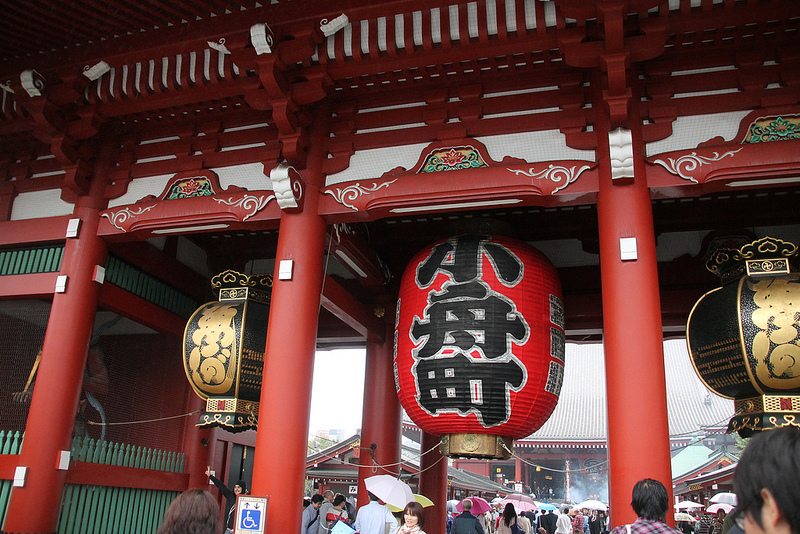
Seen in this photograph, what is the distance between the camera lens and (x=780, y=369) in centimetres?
482

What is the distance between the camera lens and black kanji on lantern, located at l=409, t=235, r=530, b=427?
5.16 metres

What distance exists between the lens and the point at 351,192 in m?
5.63

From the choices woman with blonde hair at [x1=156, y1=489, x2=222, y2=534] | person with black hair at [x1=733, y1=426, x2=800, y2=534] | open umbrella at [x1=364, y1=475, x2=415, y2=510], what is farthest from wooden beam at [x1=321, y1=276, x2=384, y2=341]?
person with black hair at [x1=733, y1=426, x2=800, y2=534]

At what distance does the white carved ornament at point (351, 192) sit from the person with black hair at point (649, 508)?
3532 millimetres

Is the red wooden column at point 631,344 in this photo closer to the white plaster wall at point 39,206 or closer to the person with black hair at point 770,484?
the person with black hair at point 770,484

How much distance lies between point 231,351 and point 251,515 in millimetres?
1804

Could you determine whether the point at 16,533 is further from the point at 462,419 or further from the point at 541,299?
the point at 541,299

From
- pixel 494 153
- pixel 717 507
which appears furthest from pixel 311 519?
pixel 717 507

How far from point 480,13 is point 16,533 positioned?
610 centimetres

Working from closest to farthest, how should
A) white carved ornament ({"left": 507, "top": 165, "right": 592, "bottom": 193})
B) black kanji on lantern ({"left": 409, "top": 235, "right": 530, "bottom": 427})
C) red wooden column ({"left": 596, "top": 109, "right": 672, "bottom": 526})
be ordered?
red wooden column ({"left": 596, "top": 109, "right": 672, "bottom": 526}), white carved ornament ({"left": 507, "top": 165, "right": 592, "bottom": 193}), black kanji on lantern ({"left": 409, "top": 235, "right": 530, "bottom": 427})

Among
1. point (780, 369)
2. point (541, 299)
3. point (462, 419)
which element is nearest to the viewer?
point (780, 369)

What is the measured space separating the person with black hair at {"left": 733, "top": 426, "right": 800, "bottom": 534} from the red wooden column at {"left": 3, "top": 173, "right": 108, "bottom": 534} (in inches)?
242

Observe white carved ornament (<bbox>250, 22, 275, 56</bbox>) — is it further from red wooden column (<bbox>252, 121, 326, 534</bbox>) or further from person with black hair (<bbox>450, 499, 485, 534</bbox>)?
person with black hair (<bbox>450, 499, 485, 534</bbox>)

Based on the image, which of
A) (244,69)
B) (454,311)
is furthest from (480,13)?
(454,311)
